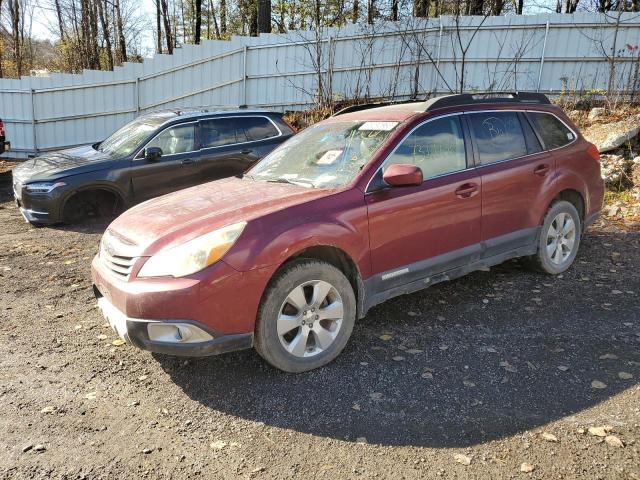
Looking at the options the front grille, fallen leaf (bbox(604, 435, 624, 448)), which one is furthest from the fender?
fallen leaf (bbox(604, 435, 624, 448))

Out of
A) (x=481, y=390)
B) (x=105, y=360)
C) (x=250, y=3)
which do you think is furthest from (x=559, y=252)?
(x=250, y=3)

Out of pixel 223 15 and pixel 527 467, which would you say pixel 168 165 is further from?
pixel 223 15

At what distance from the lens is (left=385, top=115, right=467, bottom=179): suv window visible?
4.11 m

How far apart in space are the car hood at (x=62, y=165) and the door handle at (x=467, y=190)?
5.18 metres

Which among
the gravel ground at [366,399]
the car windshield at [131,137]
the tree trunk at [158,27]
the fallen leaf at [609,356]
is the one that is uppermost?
the tree trunk at [158,27]

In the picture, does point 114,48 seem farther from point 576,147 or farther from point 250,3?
point 576,147

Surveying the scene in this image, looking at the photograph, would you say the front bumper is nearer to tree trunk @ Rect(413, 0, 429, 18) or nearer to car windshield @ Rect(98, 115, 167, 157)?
car windshield @ Rect(98, 115, 167, 157)

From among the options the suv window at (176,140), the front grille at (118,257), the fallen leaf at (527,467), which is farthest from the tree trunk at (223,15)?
the fallen leaf at (527,467)

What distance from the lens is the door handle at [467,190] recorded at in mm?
4297

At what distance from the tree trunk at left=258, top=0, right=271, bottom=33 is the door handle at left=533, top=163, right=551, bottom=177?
43.7 feet

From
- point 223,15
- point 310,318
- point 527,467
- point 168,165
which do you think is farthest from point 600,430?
point 223,15

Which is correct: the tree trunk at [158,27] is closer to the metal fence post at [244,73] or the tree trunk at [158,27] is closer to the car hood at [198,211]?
the metal fence post at [244,73]

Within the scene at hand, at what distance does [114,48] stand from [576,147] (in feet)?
103

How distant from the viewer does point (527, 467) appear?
8.70 ft
